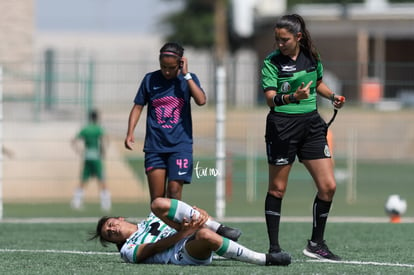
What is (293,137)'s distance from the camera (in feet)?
29.8

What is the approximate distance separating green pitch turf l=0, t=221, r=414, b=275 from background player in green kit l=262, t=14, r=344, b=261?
0.53m

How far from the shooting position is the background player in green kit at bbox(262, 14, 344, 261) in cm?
901

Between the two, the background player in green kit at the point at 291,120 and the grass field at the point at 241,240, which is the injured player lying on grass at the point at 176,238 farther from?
the background player in green kit at the point at 291,120

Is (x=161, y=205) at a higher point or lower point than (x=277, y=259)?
higher

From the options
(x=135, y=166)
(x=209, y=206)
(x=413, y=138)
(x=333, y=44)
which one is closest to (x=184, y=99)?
(x=209, y=206)

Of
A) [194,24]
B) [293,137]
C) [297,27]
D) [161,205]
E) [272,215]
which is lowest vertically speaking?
[272,215]

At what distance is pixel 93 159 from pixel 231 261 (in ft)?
34.8

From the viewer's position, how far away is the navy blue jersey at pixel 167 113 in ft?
32.9

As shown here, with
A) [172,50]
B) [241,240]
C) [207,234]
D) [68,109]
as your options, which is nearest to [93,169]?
[68,109]

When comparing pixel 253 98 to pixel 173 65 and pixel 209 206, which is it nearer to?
pixel 209 206

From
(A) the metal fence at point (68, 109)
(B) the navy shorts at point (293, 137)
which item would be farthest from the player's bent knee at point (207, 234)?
(A) the metal fence at point (68, 109)

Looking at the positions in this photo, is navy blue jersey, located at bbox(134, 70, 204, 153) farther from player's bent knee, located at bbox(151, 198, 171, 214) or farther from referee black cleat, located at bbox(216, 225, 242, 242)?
player's bent knee, located at bbox(151, 198, 171, 214)

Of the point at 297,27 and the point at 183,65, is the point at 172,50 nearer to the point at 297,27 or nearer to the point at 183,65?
the point at 183,65

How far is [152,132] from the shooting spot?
10039 mm
